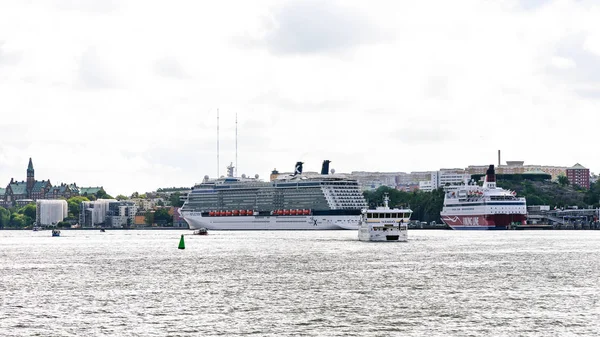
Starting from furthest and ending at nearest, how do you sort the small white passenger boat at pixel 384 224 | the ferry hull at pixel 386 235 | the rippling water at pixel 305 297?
the ferry hull at pixel 386 235 → the small white passenger boat at pixel 384 224 → the rippling water at pixel 305 297

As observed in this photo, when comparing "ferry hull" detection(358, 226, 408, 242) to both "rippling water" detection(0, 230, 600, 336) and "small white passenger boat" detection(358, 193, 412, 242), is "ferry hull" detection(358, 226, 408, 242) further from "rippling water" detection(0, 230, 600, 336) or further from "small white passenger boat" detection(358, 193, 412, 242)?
"rippling water" detection(0, 230, 600, 336)

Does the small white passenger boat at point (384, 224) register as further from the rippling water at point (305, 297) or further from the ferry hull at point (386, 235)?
the rippling water at point (305, 297)

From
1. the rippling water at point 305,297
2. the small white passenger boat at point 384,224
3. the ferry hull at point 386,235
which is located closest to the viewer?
the rippling water at point 305,297

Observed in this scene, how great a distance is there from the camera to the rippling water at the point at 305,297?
1897 inches

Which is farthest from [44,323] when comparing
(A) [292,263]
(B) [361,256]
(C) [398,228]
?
(C) [398,228]

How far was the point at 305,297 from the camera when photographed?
6069cm

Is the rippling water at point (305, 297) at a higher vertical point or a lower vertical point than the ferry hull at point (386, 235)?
lower

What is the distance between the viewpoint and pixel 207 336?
149 ft

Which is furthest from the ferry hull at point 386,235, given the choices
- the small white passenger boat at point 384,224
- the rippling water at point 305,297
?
the rippling water at point 305,297

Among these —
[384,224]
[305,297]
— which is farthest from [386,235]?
[305,297]

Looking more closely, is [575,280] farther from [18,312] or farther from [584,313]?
[18,312]

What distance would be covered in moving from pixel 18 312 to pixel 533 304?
26919mm

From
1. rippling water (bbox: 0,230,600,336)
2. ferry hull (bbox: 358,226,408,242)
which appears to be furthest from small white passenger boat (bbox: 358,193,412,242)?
rippling water (bbox: 0,230,600,336)

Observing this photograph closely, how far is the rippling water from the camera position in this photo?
158 feet
